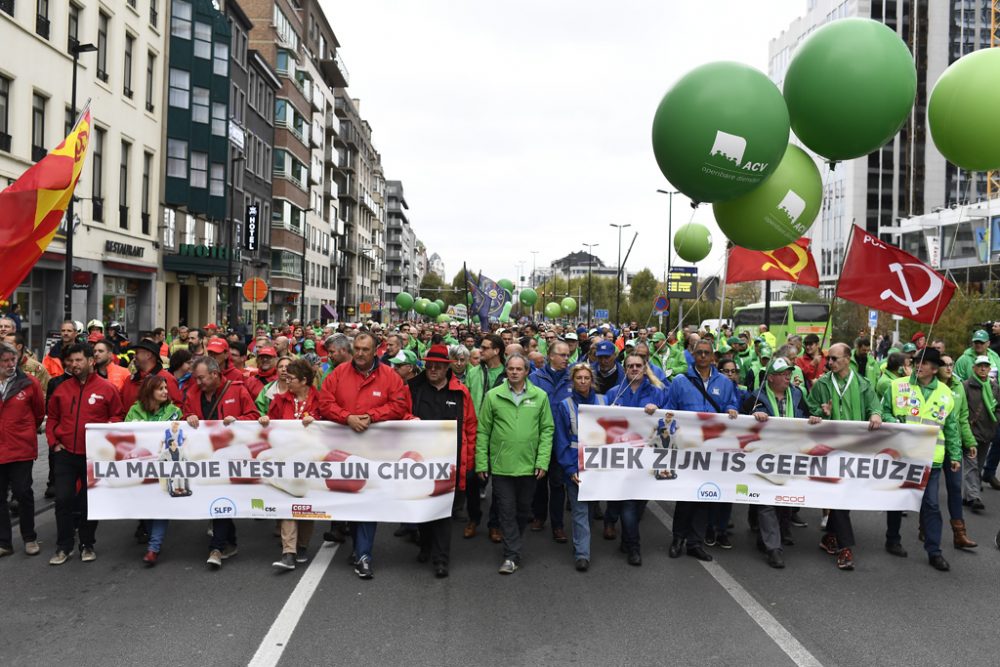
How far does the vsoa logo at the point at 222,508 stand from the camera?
22.7ft

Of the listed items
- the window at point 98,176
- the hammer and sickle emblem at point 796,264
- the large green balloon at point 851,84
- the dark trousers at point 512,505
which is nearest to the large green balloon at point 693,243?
the hammer and sickle emblem at point 796,264

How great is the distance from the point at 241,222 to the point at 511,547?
138 ft

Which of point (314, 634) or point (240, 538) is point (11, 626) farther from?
point (240, 538)

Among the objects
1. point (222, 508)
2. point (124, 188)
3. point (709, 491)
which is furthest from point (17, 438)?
point (124, 188)

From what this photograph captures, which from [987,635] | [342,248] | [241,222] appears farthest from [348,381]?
[342,248]

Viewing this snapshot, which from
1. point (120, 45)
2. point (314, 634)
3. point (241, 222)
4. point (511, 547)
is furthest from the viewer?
point (241, 222)

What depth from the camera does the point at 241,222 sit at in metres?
45.7

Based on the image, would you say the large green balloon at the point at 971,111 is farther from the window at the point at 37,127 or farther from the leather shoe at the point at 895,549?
the window at the point at 37,127

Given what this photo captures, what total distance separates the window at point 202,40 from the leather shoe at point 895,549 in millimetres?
34283

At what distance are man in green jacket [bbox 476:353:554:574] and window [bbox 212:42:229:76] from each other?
3371 cm

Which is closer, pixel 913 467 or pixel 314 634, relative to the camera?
pixel 314 634

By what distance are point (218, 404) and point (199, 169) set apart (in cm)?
3150

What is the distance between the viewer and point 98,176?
92.0 ft

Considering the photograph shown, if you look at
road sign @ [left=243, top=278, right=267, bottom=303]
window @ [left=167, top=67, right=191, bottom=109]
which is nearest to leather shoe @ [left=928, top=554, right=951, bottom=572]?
road sign @ [left=243, top=278, right=267, bottom=303]
